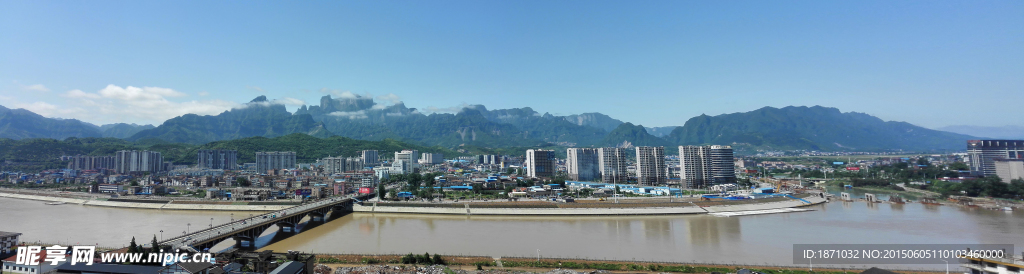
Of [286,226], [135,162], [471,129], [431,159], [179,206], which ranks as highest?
[471,129]

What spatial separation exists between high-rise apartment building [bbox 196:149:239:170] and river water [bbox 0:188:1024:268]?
110 ft

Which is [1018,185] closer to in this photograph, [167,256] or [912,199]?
[912,199]

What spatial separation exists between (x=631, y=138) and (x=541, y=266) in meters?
147

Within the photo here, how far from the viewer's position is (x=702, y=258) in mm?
12625

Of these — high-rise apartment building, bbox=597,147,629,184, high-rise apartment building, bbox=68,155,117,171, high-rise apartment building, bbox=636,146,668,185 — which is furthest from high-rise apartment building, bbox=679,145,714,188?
high-rise apartment building, bbox=68,155,117,171

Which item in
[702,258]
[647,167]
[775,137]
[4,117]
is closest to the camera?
[702,258]

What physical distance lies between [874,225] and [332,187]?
35285mm

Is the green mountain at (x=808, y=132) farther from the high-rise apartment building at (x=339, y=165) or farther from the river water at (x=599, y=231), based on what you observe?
the river water at (x=599, y=231)


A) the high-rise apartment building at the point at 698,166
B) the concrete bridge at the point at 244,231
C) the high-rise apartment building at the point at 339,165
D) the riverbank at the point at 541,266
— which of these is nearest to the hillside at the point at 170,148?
the high-rise apartment building at the point at 339,165

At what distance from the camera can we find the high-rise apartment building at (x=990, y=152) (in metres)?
38.9

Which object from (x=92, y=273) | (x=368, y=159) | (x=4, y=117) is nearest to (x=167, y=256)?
(x=92, y=273)

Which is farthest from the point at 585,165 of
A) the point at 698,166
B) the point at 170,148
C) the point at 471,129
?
the point at 471,129

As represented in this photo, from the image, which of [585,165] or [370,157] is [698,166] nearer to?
[585,165]

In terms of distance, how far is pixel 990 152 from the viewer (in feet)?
132
